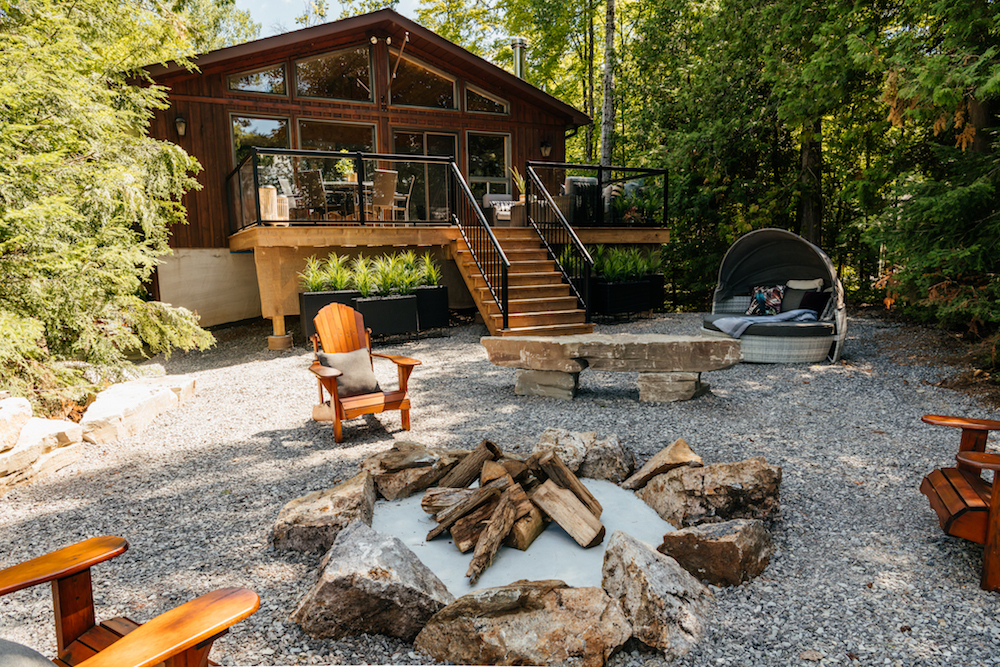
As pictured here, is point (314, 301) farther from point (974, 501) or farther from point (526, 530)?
point (974, 501)

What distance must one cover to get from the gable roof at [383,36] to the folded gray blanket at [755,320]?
7.16 metres

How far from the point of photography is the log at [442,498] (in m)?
2.95

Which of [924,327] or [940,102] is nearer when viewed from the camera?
[940,102]

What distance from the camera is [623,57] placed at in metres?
15.6

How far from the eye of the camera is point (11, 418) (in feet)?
12.2

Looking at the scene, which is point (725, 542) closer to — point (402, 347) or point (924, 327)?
point (402, 347)

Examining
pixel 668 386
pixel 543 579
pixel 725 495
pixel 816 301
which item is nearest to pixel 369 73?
pixel 816 301

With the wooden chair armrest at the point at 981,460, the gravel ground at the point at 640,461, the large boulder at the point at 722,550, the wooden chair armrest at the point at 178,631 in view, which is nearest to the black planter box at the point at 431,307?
the gravel ground at the point at 640,461

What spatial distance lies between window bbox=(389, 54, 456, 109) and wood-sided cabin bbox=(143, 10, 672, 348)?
20 mm

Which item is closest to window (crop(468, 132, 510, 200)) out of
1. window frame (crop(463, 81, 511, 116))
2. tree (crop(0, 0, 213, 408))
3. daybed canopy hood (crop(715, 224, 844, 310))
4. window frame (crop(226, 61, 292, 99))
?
window frame (crop(463, 81, 511, 116))

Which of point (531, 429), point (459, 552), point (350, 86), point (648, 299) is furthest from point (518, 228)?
point (459, 552)

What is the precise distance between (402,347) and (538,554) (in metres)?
5.48

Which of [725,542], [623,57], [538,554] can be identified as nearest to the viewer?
[725,542]

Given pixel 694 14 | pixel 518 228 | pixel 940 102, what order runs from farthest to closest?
pixel 694 14
pixel 518 228
pixel 940 102
